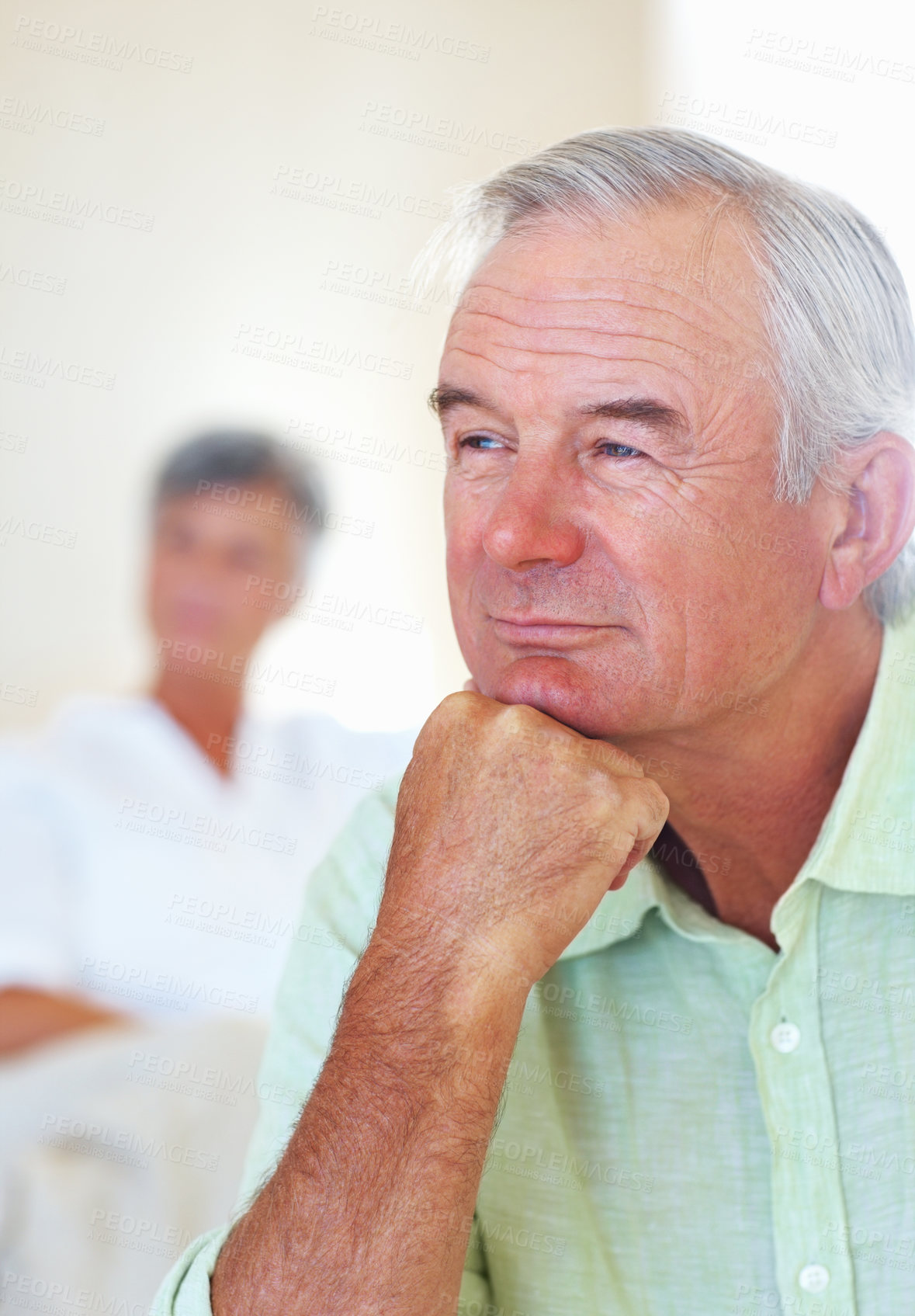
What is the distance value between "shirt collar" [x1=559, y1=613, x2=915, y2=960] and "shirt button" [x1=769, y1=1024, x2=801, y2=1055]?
85mm

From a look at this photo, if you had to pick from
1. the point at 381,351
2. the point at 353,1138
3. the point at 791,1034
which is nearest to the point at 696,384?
the point at 791,1034

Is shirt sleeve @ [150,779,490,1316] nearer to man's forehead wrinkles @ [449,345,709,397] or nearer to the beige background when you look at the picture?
man's forehead wrinkles @ [449,345,709,397]

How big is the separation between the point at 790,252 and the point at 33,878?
216cm

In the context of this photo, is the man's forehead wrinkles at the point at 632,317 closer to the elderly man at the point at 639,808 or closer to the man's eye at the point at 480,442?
the elderly man at the point at 639,808

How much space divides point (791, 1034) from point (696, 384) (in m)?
0.61

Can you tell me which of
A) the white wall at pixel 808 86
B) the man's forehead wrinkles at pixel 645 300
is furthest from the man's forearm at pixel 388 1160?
the white wall at pixel 808 86

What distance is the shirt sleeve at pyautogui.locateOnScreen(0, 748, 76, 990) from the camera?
2473 millimetres

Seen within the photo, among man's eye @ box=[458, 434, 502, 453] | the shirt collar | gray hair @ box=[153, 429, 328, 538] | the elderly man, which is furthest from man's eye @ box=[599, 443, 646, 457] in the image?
gray hair @ box=[153, 429, 328, 538]

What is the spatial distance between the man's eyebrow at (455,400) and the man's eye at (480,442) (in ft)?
0.10

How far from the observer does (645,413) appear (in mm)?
1059

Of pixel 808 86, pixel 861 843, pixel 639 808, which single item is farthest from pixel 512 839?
pixel 808 86

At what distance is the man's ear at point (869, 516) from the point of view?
46.4 inches

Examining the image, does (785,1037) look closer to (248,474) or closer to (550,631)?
(550,631)

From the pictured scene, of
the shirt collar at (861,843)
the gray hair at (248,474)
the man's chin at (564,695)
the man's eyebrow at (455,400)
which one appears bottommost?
the shirt collar at (861,843)
